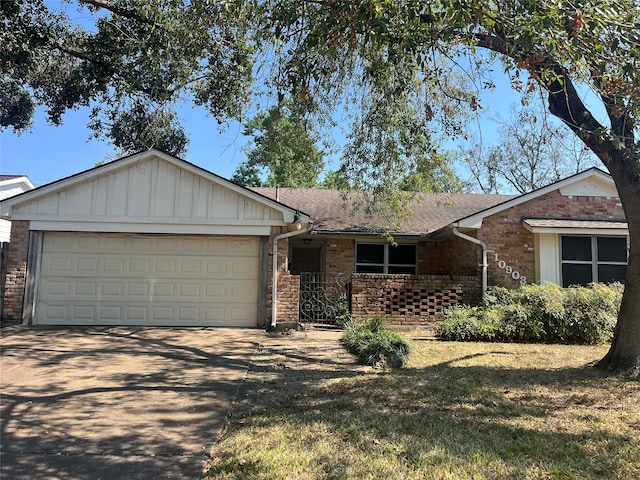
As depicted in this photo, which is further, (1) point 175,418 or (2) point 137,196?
(2) point 137,196

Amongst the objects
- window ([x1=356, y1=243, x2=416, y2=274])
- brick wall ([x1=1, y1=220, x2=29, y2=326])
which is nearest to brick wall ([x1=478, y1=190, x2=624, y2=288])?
window ([x1=356, y1=243, x2=416, y2=274])

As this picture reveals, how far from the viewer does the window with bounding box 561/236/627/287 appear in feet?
41.4

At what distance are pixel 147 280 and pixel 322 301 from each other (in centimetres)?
459

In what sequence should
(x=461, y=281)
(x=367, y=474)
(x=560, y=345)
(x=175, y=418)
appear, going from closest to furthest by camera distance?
(x=367, y=474), (x=175, y=418), (x=560, y=345), (x=461, y=281)

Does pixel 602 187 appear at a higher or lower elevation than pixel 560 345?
higher

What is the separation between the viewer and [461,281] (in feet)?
40.4

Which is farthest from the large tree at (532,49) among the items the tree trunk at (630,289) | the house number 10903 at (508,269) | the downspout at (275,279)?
the house number 10903 at (508,269)

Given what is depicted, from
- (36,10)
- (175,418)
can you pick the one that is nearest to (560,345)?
(175,418)

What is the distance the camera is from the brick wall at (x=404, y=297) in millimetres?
11898

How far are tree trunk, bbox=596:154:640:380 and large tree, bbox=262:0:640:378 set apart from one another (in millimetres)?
14

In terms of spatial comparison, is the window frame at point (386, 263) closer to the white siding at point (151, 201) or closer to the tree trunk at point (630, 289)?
the white siding at point (151, 201)

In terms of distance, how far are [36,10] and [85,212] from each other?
4461 mm

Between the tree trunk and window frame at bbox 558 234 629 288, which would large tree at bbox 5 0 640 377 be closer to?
the tree trunk

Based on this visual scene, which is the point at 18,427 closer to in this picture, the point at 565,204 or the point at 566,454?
the point at 566,454
